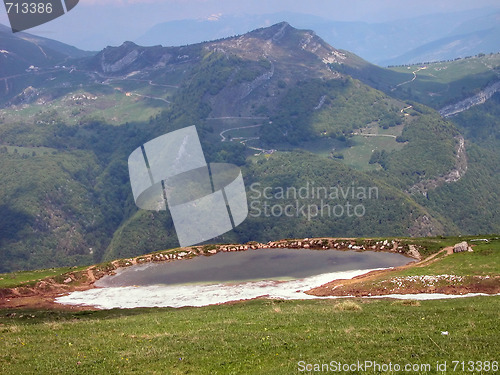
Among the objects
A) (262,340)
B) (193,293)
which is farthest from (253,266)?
(262,340)

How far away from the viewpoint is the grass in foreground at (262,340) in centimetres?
2884

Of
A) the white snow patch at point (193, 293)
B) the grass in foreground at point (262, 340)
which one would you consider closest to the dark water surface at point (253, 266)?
the white snow patch at point (193, 293)

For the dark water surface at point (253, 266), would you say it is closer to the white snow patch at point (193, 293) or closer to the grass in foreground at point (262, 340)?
the white snow patch at point (193, 293)

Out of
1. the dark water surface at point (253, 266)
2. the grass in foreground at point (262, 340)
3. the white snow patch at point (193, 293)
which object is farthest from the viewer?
the dark water surface at point (253, 266)

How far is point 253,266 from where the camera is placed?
7662 centimetres

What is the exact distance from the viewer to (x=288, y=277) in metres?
70.0

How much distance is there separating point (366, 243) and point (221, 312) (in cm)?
4072

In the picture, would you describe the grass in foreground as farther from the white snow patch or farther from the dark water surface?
the dark water surface

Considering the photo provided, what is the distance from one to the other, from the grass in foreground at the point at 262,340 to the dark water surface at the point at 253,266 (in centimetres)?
2625

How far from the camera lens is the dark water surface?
72.1 m

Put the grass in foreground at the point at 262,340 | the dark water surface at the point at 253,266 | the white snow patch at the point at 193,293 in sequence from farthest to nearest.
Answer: the dark water surface at the point at 253,266
the white snow patch at the point at 193,293
the grass in foreground at the point at 262,340

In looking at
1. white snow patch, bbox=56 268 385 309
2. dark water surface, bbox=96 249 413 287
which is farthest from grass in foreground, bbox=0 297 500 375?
dark water surface, bbox=96 249 413 287

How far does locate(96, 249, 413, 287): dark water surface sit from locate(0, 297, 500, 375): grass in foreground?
2625 cm

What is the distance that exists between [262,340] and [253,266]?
142ft
